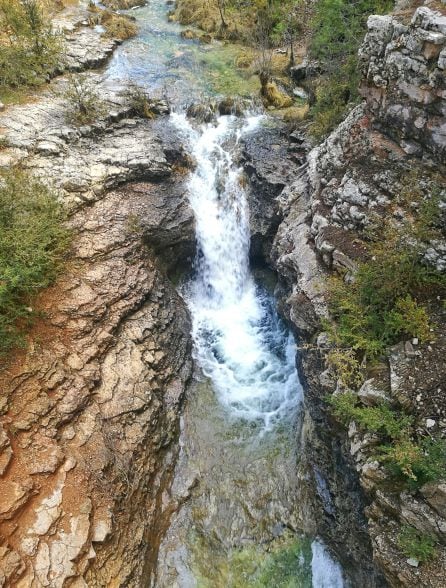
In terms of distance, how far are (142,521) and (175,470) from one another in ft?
4.30

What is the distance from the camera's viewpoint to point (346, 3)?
12.9 meters

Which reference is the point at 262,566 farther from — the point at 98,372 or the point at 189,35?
the point at 189,35

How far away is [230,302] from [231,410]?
3.82m

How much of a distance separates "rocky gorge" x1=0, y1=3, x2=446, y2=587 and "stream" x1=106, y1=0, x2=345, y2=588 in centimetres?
34

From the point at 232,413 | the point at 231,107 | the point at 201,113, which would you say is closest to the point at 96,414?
the point at 232,413

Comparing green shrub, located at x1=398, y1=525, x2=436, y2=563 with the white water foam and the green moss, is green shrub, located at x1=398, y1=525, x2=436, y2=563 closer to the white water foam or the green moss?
the green moss

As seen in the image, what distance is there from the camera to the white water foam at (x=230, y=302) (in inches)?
405

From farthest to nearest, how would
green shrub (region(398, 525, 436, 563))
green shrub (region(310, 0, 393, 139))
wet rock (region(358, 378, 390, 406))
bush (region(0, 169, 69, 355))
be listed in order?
green shrub (region(310, 0, 393, 139))
bush (region(0, 169, 69, 355))
wet rock (region(358, 378, 390, 406))
green shrub (region(398, 525, 436, 563))

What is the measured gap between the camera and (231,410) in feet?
32.4

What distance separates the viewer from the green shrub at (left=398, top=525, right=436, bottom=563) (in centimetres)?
504

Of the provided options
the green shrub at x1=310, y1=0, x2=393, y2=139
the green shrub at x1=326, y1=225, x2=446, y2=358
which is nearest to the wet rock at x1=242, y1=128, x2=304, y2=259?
the green shrub at x1=310, y1=0, x2=393, y2=139

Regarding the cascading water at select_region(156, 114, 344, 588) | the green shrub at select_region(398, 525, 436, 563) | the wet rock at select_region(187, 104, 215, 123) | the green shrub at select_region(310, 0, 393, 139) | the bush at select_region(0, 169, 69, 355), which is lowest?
the cascading water at select_region(156, 114, 344, 588)

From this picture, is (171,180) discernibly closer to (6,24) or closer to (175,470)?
(175,470)

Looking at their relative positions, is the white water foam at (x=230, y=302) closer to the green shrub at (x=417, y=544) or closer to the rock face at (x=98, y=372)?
the rock face at (x=98, y=372)
